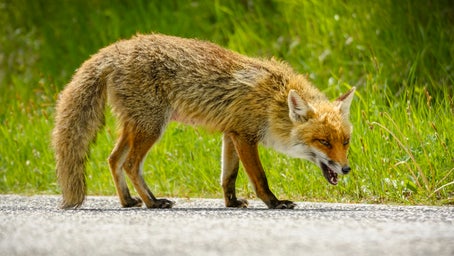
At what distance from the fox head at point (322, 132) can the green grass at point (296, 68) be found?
18.1 inches

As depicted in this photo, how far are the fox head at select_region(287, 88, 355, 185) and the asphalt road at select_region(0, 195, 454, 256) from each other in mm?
579

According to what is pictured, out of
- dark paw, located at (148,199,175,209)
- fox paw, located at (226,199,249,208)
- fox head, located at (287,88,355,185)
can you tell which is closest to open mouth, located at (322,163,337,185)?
fox head, located at (287,88,355,185)

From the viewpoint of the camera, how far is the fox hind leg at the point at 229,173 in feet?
28.8

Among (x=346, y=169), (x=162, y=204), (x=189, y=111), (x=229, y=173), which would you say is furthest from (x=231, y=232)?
(x=189, y=111)

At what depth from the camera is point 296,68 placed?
13.4 metres

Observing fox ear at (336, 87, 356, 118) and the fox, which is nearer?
the fox

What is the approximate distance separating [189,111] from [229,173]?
73cm

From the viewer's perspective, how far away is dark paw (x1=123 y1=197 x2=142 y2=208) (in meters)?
8.81

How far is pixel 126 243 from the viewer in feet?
17.9

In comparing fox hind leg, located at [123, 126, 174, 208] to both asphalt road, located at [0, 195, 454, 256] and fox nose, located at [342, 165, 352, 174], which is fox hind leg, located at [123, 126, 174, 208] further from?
fox nose, located at [342, 165, 352, 174]

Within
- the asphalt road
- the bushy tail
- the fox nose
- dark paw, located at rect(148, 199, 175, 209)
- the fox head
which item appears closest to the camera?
the asphalt road

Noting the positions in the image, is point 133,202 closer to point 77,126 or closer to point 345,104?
point 77,126

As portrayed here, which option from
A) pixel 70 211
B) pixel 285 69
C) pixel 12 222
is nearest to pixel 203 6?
pixel 285 69

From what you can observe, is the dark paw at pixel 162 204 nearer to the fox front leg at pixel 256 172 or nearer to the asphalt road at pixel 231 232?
the fox front leg at pixel 256 172
